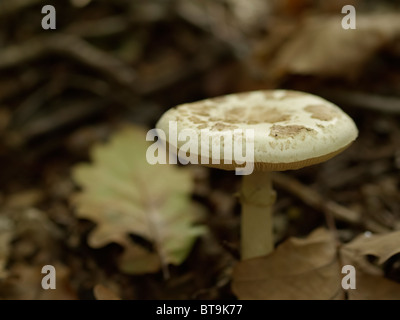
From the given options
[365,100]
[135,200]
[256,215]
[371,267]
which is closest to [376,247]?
[371,267]

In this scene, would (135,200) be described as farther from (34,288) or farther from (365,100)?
(365,100)

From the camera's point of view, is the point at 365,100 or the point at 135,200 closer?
the point at 135,200

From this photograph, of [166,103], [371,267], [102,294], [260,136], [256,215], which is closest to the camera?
[260,136]

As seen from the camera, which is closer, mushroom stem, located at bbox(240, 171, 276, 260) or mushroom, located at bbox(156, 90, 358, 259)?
mushroom, located at bbox(156, 90, 358, 259)

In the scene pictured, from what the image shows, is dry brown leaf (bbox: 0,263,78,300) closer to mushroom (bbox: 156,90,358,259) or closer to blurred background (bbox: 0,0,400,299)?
blurred background (bbox: 0,0,400,299)

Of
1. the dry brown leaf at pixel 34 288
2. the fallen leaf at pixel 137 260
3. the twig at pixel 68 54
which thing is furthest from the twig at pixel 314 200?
the twig at pixel 68 54

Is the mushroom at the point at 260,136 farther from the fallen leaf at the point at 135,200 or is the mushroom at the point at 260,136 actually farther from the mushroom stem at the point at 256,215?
the fallen leaf at the point at 135,200

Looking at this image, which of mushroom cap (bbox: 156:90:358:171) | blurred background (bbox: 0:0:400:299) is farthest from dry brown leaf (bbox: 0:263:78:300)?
mushroom cap (bbox: 156:90:358:171)
